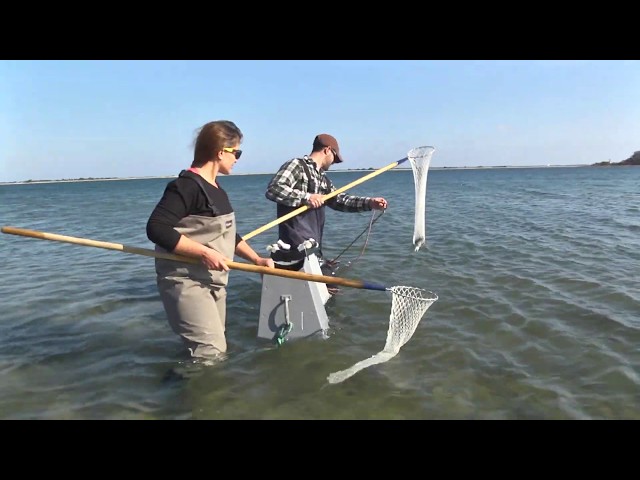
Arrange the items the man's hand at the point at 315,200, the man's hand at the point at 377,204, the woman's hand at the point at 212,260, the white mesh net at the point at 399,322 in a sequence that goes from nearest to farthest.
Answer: the woman's hand at the point at 212,260
the white mesh net at the point at 399,322
the man's hand at the point at 315,200
the man's hand at the point at 377,204

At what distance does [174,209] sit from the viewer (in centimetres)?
351

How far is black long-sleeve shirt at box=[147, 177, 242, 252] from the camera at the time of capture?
3445 millimetres

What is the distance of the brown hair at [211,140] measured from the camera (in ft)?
12.2

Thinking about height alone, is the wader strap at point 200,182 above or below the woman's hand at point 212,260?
above

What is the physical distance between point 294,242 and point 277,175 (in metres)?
0.91

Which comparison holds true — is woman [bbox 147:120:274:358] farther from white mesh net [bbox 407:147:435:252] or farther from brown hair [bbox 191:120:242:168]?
white mesh net [bbox 407:147:435:252]

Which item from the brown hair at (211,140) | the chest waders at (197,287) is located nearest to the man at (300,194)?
the chest waders at (197,287)

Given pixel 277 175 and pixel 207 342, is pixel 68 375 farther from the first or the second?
pixel 277 175

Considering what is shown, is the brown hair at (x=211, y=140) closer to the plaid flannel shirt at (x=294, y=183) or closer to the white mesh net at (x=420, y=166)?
the plaid flannel shirt at (x=294, y=183)

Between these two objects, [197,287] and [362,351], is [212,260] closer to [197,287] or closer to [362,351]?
[197,287]

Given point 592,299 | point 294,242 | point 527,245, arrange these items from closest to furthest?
point 294,242, point 592,299, point 527,245

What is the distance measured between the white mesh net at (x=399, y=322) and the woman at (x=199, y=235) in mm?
1398

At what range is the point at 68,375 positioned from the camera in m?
4.52
